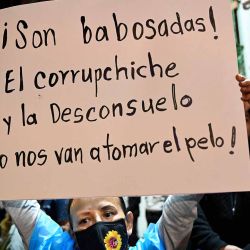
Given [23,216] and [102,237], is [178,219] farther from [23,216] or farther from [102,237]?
[23,216]

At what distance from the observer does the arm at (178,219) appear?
0.98 m

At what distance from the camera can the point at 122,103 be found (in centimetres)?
85

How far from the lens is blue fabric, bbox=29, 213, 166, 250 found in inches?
40.8

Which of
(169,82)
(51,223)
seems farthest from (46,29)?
(51,223)

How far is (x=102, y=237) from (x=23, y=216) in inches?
7.8

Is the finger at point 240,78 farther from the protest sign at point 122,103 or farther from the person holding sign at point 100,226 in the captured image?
the person holding sign at point 100,226

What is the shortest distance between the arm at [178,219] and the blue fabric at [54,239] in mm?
35

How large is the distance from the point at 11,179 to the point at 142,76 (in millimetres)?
338

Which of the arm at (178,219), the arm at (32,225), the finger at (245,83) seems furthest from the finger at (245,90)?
the arm at (32,225)

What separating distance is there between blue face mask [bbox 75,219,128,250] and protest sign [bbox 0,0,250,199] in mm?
252

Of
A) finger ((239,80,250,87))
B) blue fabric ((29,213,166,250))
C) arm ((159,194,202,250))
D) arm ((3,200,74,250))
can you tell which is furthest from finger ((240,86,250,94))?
arm ((3,200,74,250))

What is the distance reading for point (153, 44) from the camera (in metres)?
0.86

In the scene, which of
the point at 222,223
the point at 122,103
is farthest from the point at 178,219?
the point at 222,223

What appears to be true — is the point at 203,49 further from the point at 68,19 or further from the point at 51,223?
the point at 51,223
